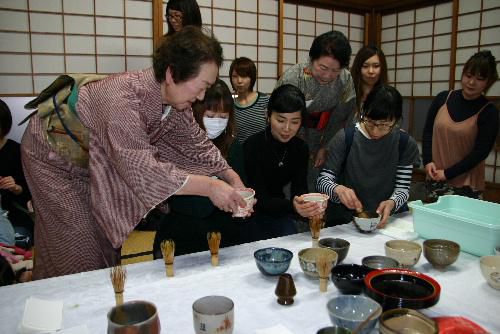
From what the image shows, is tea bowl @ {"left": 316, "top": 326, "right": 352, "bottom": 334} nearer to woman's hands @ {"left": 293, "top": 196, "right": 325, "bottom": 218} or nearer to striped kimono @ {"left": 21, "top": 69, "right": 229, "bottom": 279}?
striped kimono @ {"left": 21, "top": 69, "right": 229, "bottom": 279}

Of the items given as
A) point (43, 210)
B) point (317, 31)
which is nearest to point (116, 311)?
point (43, 210)

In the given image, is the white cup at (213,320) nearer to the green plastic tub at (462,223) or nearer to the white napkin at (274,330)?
the white napkin at (274,330)

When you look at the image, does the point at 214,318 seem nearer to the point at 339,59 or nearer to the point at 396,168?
the point at 396,168

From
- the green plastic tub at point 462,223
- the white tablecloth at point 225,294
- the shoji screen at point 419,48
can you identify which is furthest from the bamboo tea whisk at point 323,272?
the shoji screen at point 419,48

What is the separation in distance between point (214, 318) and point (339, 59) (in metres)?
1.90

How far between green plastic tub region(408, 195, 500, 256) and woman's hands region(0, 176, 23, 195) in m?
2.45

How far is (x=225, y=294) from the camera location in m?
1.25

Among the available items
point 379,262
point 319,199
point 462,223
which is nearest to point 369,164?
point 319,199

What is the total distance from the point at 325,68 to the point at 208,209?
3.55 ft

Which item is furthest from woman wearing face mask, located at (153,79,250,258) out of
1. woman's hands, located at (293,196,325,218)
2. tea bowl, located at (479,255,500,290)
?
tea bowl, located at (479,255,500,290)

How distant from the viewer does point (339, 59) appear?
2.48 metres

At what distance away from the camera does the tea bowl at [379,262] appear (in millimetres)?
1379

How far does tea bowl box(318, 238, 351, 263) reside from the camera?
143cm

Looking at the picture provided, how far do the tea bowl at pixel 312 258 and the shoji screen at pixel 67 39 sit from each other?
297 centimetres
